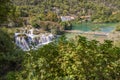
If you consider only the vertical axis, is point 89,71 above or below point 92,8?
above

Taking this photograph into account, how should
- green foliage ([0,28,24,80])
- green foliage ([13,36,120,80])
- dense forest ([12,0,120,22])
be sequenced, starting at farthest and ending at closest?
dense forest ([12,0,120,22]) → green foliage ([0,28,24,80]) → green foliage ([13,36,120,80])

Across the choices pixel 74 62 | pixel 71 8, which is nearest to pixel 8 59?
pixel 74 62

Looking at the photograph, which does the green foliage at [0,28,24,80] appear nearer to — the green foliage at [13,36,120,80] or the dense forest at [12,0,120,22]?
the green foliage at [13,36,120,80]

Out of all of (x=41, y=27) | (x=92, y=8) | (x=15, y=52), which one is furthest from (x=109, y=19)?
(x=15, y=52)

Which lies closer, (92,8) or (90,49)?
(90,49)

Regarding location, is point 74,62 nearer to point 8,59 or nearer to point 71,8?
point 8,59

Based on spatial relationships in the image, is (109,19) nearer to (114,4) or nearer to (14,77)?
(114,4)

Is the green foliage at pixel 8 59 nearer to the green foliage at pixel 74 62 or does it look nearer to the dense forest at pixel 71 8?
the green foliage at pixel 74 62

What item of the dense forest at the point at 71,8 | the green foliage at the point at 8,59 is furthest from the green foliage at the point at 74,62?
the dense forest at the point at 71,8

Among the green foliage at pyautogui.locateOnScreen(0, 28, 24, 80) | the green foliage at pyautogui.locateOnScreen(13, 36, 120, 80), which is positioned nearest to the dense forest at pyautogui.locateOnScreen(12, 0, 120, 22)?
the green foliage at pyautogui.locateOnScreen(0, 28, 24, 80)
